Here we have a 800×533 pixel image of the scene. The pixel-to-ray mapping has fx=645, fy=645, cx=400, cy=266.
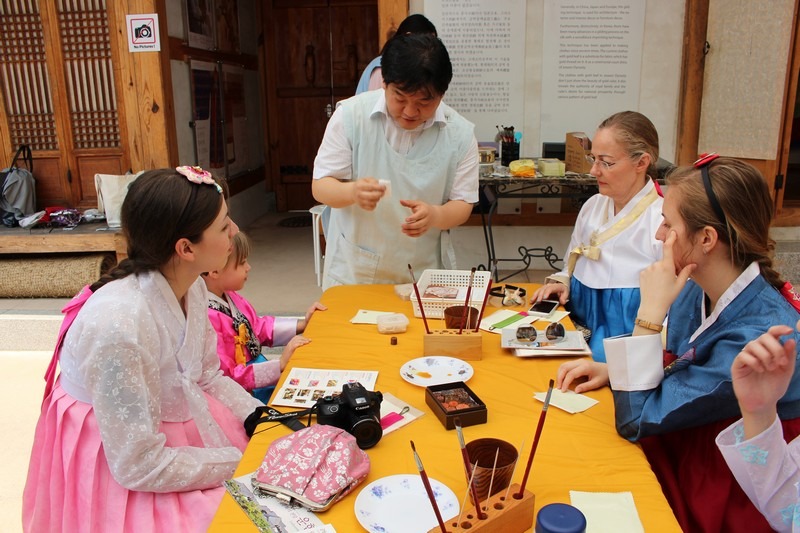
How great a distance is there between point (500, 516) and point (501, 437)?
36 centimetres

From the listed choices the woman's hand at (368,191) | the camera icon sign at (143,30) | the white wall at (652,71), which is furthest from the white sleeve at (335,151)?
the camera icon sign at (143,30)

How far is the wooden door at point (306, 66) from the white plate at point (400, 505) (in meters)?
5.99

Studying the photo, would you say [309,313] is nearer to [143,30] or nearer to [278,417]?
[278,417]

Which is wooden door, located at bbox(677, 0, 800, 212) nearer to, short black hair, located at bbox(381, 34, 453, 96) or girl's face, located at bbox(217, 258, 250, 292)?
short black hair, located at bbox(381, 34, 453, 96)

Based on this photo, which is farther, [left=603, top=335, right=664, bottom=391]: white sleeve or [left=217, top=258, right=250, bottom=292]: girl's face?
[left=217, top=258, right=250, bottom=292]: girl's face

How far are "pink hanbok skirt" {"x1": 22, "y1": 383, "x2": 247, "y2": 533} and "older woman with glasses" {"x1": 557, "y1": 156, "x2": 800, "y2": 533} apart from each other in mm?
998

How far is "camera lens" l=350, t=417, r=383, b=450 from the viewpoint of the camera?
137 centimetres

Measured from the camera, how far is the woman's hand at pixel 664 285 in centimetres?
146

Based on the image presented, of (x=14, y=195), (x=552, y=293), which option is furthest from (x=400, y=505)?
(x=14, y=195)

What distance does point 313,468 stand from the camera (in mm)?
1224

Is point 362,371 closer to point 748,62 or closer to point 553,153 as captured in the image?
point 553,153

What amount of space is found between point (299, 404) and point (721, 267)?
40.6 inches

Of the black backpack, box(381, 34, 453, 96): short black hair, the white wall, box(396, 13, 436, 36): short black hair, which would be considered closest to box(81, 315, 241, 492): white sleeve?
box(381, 34, 453, 96): short black hair

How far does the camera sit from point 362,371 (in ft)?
5.74
